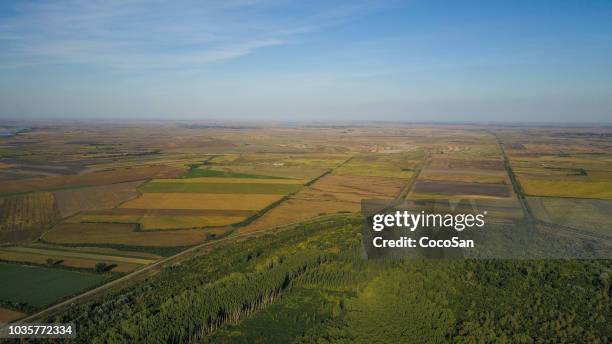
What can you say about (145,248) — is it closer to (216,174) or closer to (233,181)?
(233,181)

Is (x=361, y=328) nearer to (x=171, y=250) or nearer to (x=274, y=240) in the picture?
(x=274, y=240)

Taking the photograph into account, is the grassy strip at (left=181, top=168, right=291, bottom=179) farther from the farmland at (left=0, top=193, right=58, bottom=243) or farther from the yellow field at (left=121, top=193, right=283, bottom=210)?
the farmland at (left=0, top=193, right=58, bottom=243)

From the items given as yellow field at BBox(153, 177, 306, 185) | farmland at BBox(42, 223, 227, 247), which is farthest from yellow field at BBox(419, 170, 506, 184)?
farmland at BBox(42, 223, 227, 247)

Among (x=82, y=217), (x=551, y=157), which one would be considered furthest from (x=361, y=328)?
(x=551, y=157)

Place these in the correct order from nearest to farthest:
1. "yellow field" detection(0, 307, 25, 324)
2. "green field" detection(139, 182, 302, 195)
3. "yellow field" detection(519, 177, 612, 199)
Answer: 1. "yellow field" detection(0, 307, 25, 324)
2. "yellow field" detection(519, 177, 612, 199)
3. "green field" detection(139, 182, 302, 195)

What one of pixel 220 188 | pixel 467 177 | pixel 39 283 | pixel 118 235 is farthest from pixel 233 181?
pixel 467 177

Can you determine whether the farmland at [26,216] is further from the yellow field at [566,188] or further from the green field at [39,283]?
the yellow field at [566,188]
